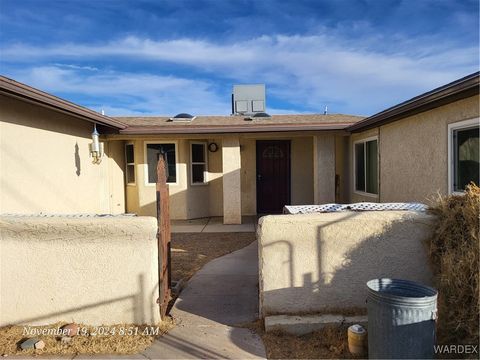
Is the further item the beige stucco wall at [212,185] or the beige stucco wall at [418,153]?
the beige stucco wall at [212,185]

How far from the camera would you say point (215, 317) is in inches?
170

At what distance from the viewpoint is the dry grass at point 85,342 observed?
3.58 metres

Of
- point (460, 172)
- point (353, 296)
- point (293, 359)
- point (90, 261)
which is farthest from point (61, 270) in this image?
point (460, 172)

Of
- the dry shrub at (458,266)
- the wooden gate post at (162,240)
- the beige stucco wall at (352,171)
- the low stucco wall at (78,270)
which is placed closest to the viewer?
the dry shrub at (458,266)

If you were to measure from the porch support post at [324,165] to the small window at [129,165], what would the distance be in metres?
5.60

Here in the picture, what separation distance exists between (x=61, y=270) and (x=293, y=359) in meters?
2.62

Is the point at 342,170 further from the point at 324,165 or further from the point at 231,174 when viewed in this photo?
the point at 231,174

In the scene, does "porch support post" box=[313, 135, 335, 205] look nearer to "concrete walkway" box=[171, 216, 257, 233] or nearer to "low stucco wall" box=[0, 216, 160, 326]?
"concrete walkway" box=[171, 216, 257, 233]

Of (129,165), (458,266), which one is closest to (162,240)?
(458,266)


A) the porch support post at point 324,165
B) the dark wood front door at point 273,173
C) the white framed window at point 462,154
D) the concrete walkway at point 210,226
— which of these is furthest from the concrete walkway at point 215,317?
the dark wood front door at point 273,173

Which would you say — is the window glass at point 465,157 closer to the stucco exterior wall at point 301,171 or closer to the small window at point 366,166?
the small window at point 366,166

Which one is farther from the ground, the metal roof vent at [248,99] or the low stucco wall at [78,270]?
the metal roof vent at [248,99]

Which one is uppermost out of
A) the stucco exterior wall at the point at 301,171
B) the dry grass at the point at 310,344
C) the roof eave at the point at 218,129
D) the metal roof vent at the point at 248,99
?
the metal roof vent at the point at 248,99

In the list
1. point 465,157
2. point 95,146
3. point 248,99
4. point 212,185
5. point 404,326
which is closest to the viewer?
point 404,326
